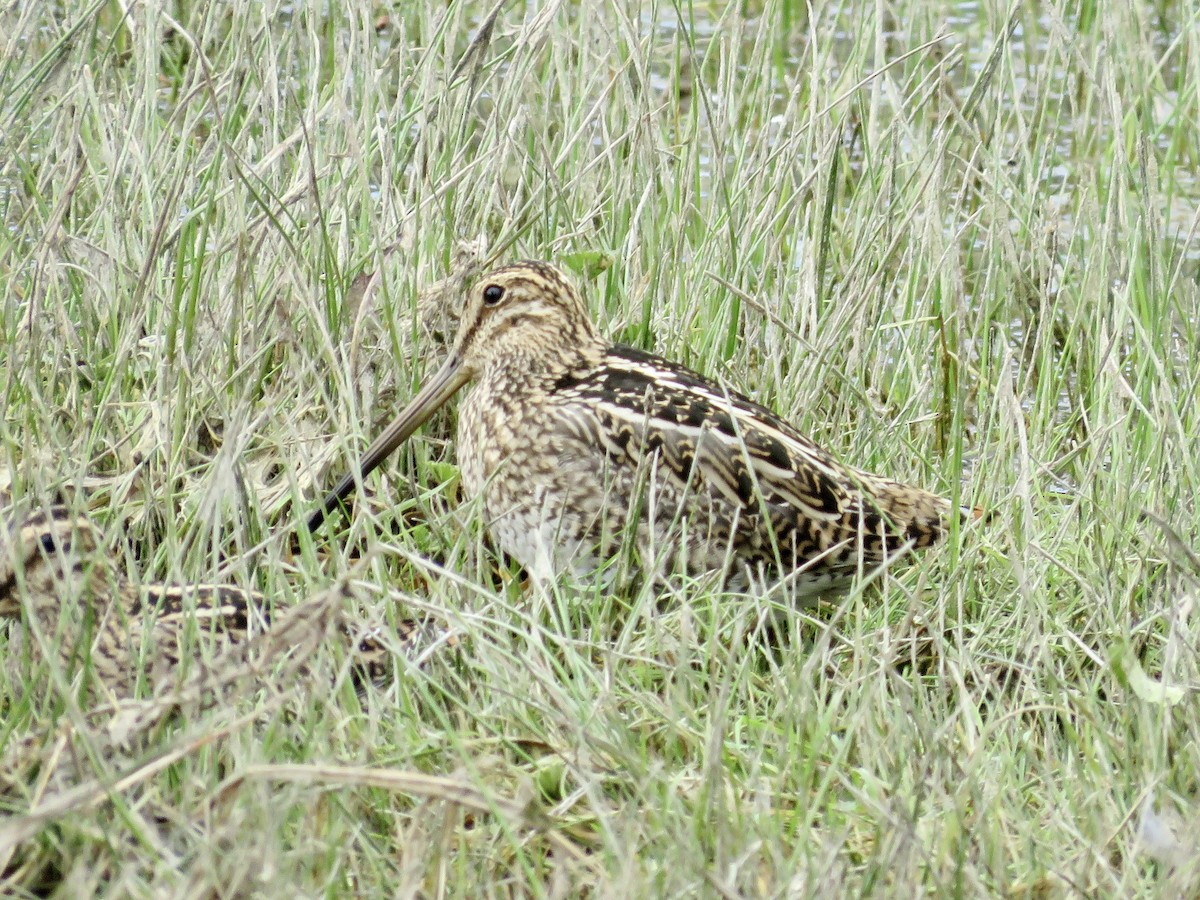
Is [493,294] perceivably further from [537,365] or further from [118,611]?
[118,611]

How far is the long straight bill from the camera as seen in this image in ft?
13.0

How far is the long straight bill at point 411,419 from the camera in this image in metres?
3.97

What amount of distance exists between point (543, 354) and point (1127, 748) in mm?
1590

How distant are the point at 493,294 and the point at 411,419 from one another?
327 mm

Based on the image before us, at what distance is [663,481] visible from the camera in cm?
381

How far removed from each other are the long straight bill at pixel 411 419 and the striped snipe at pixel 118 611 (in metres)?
0.56

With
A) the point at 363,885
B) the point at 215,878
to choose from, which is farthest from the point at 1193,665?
the point at 215,878

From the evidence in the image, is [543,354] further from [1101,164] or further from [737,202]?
[1101,164]

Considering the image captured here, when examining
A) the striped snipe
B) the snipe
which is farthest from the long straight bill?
the striped snipe

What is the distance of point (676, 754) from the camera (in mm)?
3098

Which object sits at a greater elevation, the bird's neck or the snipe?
the bird's neck

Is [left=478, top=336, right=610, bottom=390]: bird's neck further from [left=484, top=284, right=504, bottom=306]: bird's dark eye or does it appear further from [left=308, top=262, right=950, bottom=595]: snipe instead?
[left=484, top=284, right=504, bottom=306]: bird's dark eye

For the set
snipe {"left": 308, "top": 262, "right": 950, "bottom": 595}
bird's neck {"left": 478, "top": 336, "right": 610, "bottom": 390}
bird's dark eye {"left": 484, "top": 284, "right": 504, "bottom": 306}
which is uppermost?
bird's dark eye {"left": 484, "top": 284, "right": 504, "bottom": 306}

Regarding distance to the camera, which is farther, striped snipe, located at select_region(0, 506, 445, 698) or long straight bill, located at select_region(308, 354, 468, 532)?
long straight bill, located at select_region(308, 354, 468, 532)
